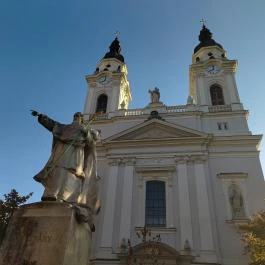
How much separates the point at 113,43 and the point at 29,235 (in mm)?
34222

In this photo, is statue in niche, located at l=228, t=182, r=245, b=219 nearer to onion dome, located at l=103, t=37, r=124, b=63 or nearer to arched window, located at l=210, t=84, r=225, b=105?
arched window, located at l=210, t=84, r=225, b=105

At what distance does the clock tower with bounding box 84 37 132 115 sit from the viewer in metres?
25.0

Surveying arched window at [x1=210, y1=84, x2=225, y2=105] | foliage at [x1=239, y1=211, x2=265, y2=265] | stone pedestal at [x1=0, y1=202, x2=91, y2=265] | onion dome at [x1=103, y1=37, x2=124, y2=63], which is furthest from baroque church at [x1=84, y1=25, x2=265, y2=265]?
stone pedestal at [x1=0, y1=202, x2=91, y2=265]

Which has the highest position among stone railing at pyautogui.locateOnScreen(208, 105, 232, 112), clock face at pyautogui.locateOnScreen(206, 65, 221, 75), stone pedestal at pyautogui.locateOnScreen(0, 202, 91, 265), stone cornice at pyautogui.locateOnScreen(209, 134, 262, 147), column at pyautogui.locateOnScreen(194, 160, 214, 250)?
clock face at pyautogui.locateOnScreen(206, 65, 221, 75)

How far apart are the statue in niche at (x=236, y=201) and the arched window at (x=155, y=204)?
3922 mm

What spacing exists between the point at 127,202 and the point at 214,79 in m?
13.4

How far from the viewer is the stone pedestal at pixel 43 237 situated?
3.58 metres

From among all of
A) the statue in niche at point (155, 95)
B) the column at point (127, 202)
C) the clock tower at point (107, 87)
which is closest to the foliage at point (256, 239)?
the column at point (127, 202)

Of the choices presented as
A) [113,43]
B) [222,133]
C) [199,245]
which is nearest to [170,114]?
[222,133]

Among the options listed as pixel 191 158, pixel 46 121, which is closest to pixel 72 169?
pixel 46 121

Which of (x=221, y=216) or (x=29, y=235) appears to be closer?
(x=29, y=235)

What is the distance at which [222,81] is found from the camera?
24.4 m

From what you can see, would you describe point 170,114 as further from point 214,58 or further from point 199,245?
point 199,245

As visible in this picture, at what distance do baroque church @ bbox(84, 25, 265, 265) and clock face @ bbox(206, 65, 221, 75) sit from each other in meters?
0.73
